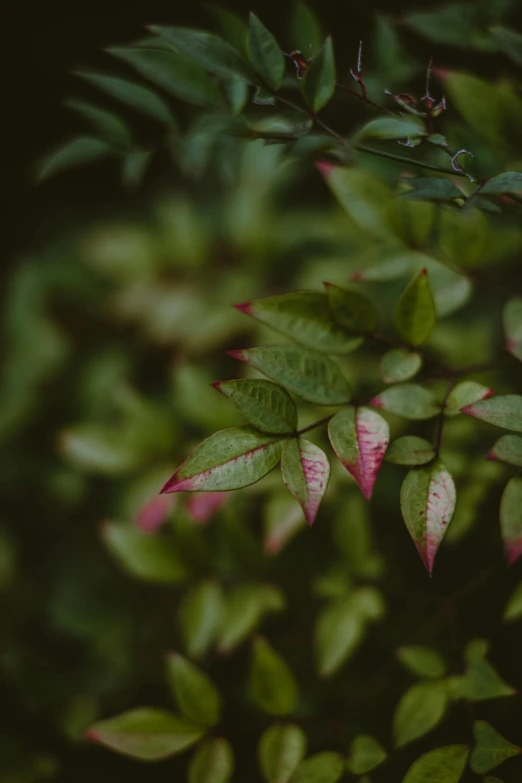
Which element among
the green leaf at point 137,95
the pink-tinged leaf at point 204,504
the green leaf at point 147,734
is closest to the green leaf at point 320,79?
the green leaf at point 137,95

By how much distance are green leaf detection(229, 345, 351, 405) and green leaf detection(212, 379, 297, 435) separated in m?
0.02

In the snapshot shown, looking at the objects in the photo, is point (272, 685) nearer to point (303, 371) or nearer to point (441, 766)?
point (441, 766)

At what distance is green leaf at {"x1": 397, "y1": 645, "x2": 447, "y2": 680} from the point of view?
0.71 meters

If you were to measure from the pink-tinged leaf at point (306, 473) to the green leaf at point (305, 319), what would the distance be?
13cm

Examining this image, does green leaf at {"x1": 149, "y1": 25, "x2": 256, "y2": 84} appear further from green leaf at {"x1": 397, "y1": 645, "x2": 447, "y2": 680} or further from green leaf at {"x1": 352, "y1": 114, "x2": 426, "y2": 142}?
green leaf at {"x1": 397, "y1": 645, "x2": 447, "y2": 680}

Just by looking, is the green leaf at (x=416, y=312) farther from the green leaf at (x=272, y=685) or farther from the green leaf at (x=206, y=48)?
the green leaf at (x=272, y=685)

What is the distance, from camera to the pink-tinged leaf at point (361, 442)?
1.76 feet

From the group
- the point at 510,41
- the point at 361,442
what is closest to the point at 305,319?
the point at 361,442

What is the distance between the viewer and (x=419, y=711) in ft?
2.20

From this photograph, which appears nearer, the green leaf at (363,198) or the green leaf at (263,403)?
the green leaf at (263,403)

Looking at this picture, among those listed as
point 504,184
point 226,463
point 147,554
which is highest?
point 504,184

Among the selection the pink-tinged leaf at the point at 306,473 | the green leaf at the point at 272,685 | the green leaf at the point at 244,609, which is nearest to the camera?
the pink-tinged leaf at the point at 306,473

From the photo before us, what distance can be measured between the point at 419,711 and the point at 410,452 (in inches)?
12.2

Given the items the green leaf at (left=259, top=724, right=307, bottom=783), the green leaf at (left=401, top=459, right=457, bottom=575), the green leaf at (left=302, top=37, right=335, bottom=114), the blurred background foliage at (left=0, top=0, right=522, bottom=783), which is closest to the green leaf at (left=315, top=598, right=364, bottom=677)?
the blurred background foliage at (left=0, top=0, right=522, bottom=783)
